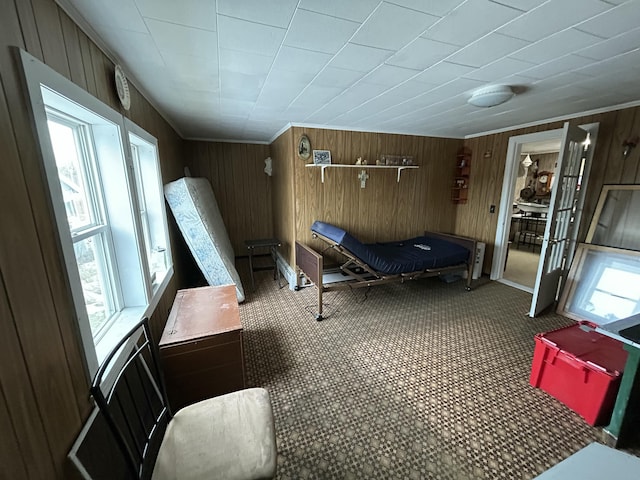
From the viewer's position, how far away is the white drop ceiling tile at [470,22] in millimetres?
1157

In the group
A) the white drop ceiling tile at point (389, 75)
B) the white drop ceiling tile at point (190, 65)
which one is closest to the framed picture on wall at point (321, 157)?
the white drop ceiling tile at point (389, 75)

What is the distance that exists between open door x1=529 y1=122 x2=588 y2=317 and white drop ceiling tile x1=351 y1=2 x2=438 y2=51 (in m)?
2.15

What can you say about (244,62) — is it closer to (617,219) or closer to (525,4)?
(525,4)

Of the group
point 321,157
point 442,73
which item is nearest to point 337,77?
point 442,73

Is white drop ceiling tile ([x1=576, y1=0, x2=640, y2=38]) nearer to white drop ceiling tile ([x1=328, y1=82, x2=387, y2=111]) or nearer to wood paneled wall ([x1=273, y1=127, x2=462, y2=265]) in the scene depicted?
white drop ceiling tile ([x1=328, y1=82, x2=387, y2=111])

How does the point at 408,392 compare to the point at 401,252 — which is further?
the point at 401,252

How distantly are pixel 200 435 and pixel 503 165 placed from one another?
15.1ft

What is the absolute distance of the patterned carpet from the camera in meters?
1.39

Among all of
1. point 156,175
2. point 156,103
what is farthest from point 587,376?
point 156,103

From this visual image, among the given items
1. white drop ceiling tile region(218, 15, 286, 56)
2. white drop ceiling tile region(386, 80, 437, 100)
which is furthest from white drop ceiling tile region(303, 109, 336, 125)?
white drop ceiling tile region(218, 15, 286, 56)

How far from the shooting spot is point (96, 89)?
137 centimetres

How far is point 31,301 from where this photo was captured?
31.3 inches

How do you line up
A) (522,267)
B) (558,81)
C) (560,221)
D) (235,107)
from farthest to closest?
(522,267) < (560,221) < (235,107) < (558,81)

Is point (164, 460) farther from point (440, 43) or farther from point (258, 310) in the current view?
point (440, 43)
